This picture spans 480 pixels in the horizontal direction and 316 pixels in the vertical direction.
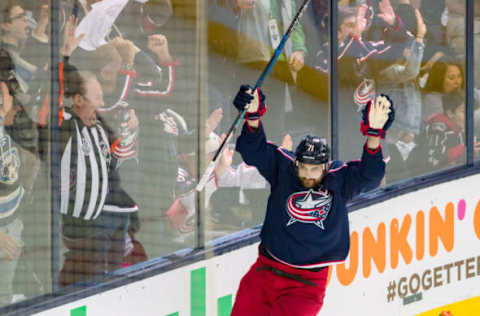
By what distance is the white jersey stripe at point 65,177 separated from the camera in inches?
146

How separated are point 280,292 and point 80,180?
→ 0.97 metres

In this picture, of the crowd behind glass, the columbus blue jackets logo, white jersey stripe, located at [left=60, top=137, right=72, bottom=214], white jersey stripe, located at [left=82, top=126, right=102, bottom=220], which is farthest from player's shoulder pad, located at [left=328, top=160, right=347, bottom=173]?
white jersey stripe, located at [left=60, top=137, right=72, bottom=214]

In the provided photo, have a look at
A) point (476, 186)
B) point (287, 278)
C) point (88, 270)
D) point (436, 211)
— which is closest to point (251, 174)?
point (287, 278)

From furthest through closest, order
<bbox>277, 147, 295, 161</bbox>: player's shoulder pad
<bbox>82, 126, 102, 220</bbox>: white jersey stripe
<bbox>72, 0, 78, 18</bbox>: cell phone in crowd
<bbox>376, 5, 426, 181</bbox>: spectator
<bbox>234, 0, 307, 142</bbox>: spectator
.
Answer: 1. <bbox>376, 5, 426, 181</bbox>: spectator
2. <bbox>234, 0, 307, 142</bbox>: spectator
3. <bbox>277, 147, 295, 161</bbox>: player's shoulder pad
4. <bbox>82, 126, 102, 220</bbox>: white jersey stripe
5. <bbox>72, 0, 78, 18</bbox>: cell phone in crowd

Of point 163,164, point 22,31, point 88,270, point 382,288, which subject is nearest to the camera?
point 22,31

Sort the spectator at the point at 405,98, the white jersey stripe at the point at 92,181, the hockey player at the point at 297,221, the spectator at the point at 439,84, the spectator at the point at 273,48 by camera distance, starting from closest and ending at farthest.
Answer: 1. the white jersey stripe at the point at 92,181
2. the hockey player at the point at 297,221
3. the spectator at the point at 273,48
4. the spectator at the point at 405,98
5. the spectator at the point at 439,84

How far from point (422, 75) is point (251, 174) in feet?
5.60

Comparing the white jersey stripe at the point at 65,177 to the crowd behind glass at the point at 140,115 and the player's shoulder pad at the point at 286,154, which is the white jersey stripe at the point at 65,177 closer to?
the crowd behind glass at the point at 140,115

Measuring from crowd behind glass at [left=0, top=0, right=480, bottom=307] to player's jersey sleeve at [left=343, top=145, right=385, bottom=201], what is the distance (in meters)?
0.71

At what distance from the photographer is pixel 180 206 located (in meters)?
4.31

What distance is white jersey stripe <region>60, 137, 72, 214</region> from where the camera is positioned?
12.2ft

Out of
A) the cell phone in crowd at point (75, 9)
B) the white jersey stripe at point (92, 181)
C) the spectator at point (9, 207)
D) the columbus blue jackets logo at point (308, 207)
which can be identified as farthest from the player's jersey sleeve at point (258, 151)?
the spectator at point (9, 207)

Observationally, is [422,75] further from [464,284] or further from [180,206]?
[180,206]

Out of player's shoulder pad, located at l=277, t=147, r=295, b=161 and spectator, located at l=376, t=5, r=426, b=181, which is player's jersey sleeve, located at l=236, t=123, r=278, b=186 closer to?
player's shoulder pad, located at l=277, t=147, r=295, b=161
